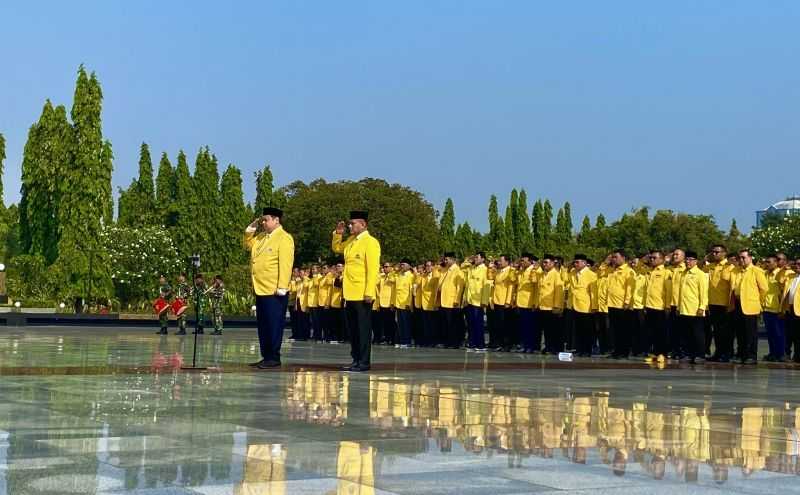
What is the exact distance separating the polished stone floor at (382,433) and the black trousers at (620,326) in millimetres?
7976

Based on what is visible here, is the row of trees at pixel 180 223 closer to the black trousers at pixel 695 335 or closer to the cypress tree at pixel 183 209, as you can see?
the cypress tree at pixel 183 209

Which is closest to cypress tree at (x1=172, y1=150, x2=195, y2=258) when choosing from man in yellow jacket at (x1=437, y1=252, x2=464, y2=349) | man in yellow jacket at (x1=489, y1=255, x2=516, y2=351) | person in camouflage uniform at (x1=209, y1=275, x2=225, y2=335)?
person in camouflage uniform at (x1=209, y1=275, x2=225, y2=335)

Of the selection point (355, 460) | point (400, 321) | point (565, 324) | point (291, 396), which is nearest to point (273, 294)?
point (291, 396)

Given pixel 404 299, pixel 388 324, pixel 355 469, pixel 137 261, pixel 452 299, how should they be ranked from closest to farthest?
pixel 355 469 < pixel 452 299 < pixel 404 299 < pixel 388 324 < pixel 137 261

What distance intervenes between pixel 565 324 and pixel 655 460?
17.2 metres

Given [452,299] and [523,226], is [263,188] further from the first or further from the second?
[452,299]

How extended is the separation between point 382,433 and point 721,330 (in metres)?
15.0

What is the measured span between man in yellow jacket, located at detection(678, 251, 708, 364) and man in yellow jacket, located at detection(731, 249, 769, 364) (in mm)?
659

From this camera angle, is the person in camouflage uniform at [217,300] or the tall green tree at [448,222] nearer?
the person in camouflage uniform at [217,300]

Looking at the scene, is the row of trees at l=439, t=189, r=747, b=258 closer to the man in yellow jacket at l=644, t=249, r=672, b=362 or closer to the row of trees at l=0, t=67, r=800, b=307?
the row of trees at l=0, t=67, r=800, b=307

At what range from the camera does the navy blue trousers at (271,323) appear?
1515cm

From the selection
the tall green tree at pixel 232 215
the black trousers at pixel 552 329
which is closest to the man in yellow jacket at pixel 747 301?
the black trousers at pixel 552 329

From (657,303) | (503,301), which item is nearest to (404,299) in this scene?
(503,301)

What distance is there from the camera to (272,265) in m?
15.2
